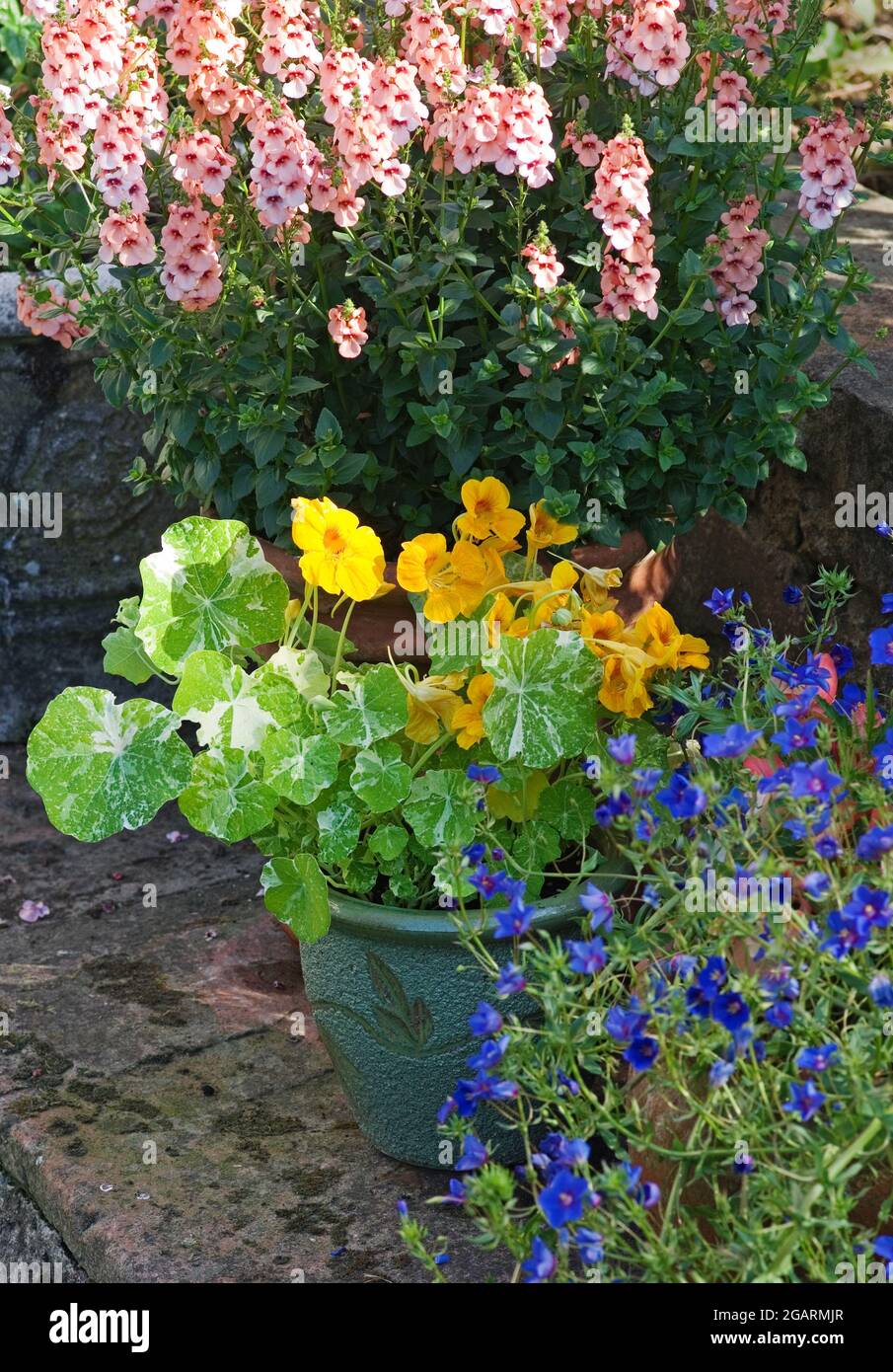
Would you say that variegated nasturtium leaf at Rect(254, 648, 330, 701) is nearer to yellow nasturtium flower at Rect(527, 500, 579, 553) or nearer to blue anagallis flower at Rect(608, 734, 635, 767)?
yellow nasturtium flower at Rect(527, 500, 579, 553)

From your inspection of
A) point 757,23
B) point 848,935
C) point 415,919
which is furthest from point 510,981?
point 757,23

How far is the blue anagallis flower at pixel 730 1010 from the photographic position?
1398mm

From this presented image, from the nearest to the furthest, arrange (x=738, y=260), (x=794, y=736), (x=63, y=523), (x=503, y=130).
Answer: (x=794, y=736) < (x=503, y=130) < (x=738, y=260) < (x=63, y=523)

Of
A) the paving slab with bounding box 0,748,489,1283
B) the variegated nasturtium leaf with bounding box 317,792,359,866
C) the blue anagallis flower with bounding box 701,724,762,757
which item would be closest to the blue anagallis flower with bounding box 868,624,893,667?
the blue anagallis flower with bounding box 701,724,762,757

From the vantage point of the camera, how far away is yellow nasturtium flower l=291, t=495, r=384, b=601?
1929mm

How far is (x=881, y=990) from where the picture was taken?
135 cm

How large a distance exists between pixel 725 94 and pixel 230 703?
99cm

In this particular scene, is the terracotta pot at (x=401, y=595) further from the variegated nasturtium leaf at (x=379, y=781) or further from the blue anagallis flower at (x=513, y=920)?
the blue anagallis flower at (x=513, y=920)

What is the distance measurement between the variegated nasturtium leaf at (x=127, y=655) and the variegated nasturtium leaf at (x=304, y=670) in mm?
224

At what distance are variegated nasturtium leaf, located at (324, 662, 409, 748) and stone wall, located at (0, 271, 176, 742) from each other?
136cm

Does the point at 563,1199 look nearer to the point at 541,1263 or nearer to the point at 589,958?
the point at 541,1263

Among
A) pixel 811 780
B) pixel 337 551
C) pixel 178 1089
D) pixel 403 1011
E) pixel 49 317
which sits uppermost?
pixel 49 317
